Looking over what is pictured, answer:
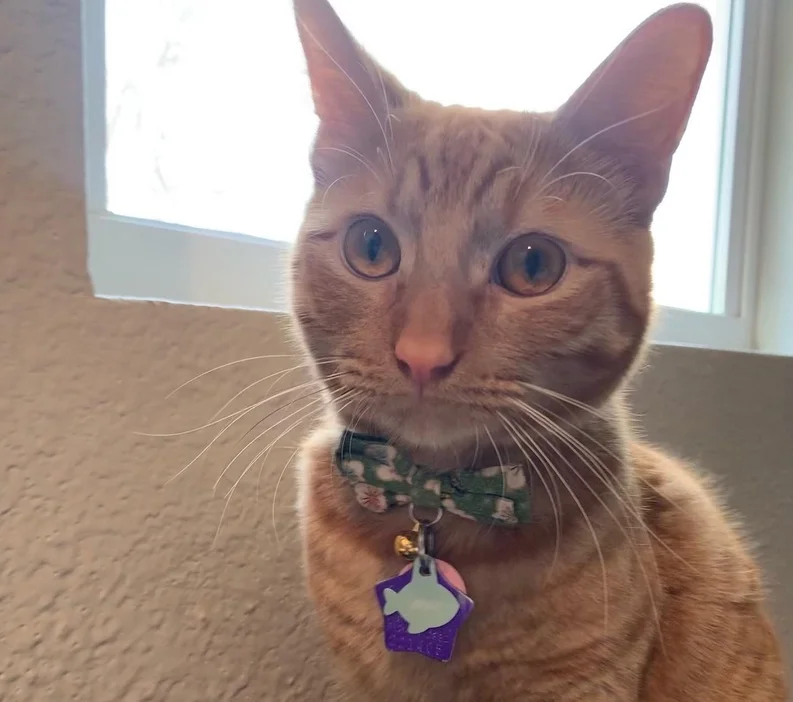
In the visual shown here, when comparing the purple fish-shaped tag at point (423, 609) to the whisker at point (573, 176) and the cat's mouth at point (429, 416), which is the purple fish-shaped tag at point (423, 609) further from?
the whisker at point (573, 176)

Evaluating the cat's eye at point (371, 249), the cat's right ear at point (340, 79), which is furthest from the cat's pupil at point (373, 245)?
the cat's right ear at point (340, 79)

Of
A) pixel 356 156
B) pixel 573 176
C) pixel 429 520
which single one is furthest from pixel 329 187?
pixel 429 520

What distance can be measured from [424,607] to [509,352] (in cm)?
26

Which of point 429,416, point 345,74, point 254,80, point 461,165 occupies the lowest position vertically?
point 429,416

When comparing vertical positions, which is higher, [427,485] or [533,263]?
[533,263]

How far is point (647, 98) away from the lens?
29.5 inches

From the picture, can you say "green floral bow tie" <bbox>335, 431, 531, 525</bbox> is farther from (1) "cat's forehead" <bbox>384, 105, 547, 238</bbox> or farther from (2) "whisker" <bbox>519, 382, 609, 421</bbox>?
(1) "cat's forehead" <bbox>384, 105, 547, 238</bbox>

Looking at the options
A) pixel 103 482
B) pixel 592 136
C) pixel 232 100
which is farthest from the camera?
pixel 232 100

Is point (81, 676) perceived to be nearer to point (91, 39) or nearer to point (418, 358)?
point (418, 358)

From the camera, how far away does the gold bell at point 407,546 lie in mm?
777

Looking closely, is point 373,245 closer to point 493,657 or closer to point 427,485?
point 427,485

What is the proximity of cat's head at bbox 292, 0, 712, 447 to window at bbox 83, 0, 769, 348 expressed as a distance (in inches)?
4.9

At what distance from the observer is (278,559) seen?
1026 millimetres

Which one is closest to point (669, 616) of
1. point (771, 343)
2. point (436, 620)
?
point (436, 620)
